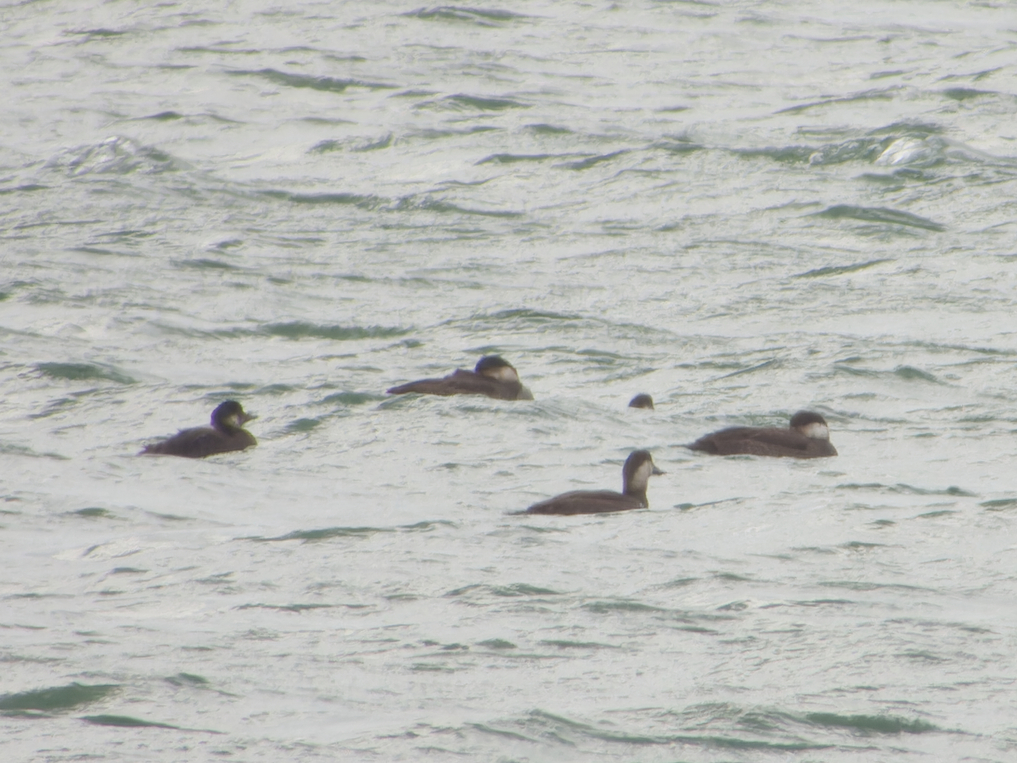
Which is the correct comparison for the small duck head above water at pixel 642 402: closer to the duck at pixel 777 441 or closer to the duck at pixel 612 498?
the duck at pixel 777 441

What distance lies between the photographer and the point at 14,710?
20.8 feet

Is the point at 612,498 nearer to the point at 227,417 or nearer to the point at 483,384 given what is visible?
the point at 227,417

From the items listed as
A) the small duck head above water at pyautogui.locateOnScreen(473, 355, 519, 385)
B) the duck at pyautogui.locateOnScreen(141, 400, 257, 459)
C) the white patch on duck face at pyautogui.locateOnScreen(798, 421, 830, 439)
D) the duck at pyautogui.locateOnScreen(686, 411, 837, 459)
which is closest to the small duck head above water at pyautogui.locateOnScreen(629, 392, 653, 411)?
the small duck head above water at pyautogui.locateOnScreen(473, 355, 519, 385)

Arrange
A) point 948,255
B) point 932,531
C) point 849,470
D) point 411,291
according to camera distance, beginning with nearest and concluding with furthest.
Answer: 1. point 932,531
2. point 849,470
3. point 411,291
4. point 948,255

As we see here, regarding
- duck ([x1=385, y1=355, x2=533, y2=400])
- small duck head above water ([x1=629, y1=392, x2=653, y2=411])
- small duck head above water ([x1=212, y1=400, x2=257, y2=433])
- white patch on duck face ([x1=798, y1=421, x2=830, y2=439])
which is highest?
small duck head above water ([x1=212, y1=400, x2=257, y2=433])

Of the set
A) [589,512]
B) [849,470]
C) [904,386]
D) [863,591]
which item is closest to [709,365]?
[904,386]

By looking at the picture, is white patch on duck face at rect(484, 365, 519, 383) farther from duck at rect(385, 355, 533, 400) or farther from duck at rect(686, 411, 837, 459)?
duck at rect(686, 411, 837, 459)

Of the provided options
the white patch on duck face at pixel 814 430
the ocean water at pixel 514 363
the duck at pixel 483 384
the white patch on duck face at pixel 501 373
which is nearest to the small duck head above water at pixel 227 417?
the ocean water at pixel 514 363

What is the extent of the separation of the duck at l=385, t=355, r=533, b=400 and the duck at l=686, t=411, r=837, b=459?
1889 mm

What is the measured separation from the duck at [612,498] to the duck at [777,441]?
44.7 inches

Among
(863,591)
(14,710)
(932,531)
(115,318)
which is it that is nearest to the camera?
(14,710)

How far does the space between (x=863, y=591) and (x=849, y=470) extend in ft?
9.40

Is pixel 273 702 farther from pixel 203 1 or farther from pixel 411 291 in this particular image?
pixel 203 1

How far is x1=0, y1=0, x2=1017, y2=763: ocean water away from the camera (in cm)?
672
